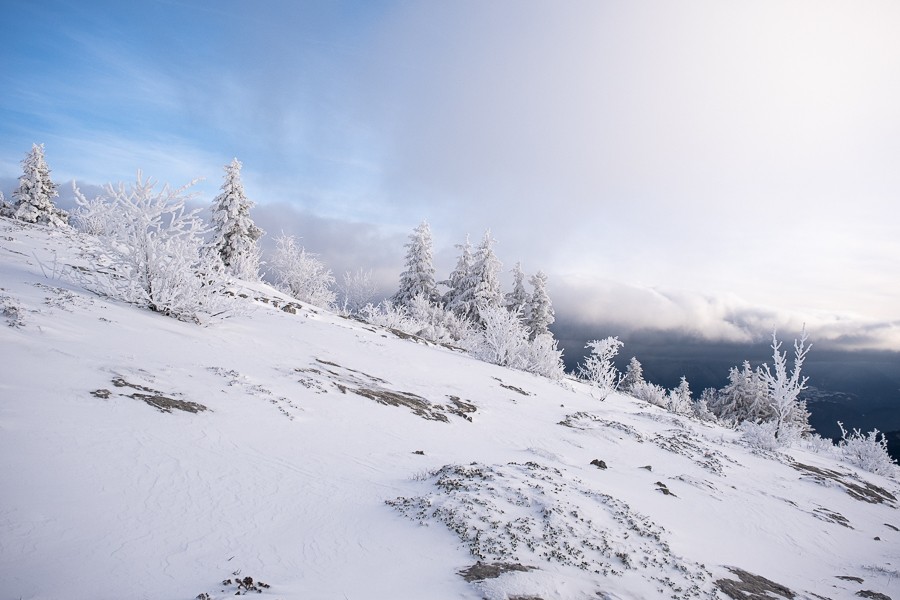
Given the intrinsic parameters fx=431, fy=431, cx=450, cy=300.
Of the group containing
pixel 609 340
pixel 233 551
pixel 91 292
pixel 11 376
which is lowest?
pixel 233 551

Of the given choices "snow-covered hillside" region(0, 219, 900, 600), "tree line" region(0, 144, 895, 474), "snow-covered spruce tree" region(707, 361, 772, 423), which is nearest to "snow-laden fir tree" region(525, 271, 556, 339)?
"tree line" region(0, 144, 895, 474)

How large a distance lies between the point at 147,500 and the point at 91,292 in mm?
9086

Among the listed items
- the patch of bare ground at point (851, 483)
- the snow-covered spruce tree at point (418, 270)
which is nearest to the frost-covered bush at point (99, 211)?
the patch of bare ground at point (851, 483)

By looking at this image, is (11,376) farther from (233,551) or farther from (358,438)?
(358,438)

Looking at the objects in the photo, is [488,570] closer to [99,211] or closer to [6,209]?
[99,211]

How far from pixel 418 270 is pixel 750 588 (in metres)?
39.8

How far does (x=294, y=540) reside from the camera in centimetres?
425

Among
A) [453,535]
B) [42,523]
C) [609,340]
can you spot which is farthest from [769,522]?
[609,340]

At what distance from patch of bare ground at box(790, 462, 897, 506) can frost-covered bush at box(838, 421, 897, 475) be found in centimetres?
466

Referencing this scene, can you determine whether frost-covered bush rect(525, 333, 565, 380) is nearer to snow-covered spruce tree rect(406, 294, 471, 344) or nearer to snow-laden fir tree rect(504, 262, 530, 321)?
snow-covered spruce tree rect(406, 294, 471, 344)

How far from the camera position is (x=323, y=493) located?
5.32 m

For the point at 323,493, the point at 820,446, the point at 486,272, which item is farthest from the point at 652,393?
the point at 323,493

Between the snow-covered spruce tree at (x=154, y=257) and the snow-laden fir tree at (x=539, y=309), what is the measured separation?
1475 inches

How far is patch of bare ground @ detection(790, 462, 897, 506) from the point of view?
12375 mm
